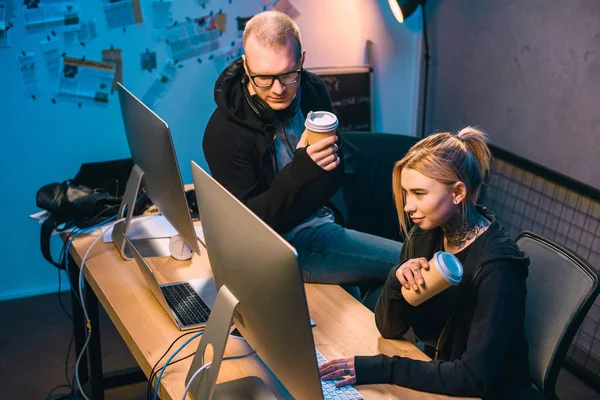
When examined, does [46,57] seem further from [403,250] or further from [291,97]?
[403,250]

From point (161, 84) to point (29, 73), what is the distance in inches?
22.7

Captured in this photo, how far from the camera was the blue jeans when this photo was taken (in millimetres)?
2119

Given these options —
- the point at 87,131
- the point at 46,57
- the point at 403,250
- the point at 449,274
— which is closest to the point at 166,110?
the point at 87,131

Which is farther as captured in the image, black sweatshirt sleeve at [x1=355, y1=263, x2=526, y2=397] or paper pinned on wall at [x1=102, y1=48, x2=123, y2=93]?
paper pinned on wall at [x1=102, y1=48, x2=123, y2=93]

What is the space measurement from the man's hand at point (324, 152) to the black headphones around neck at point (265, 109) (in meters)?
0.26

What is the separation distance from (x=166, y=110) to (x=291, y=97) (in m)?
1.36

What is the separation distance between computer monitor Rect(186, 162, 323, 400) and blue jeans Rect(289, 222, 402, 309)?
2.12 feet

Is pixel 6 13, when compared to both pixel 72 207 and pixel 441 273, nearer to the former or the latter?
pixel 72 207

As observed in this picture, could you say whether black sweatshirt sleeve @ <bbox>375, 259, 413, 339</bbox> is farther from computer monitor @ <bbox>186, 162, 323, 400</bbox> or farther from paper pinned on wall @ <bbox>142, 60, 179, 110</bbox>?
paper pinned on wall @ <bbox>142, 60, 179, 110</bbox>

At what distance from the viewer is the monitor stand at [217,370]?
56.0 inches

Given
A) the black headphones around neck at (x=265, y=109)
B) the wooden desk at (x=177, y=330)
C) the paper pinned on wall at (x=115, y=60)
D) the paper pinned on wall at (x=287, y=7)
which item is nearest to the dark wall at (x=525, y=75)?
the paper pinned on wall at (x=287, y=7)

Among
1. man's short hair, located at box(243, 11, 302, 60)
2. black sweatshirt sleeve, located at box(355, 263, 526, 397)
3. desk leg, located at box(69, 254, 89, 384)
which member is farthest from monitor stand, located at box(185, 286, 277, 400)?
desk leg, located at box(69, 254, 89, 384)

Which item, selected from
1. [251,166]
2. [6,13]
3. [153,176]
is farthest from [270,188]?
[6,13]

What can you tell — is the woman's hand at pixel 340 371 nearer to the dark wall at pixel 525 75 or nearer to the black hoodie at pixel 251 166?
the black hoodie at pixel 251 166
